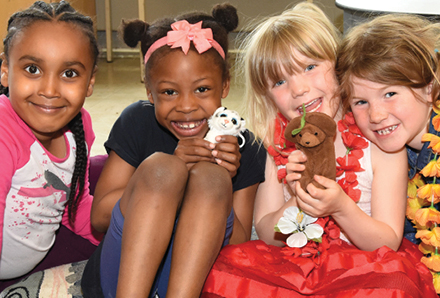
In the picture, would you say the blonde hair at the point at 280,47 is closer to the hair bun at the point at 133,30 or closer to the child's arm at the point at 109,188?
the hair bun at the point at 133,30

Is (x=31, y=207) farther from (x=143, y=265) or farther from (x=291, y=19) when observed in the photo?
(x=291, y=19)

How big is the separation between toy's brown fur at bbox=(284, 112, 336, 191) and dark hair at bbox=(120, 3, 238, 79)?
0.33m

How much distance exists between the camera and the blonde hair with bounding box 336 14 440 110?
107 cm

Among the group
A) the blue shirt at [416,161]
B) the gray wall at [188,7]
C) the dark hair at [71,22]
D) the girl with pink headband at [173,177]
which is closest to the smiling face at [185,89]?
the girl with pink headband at [173,177]

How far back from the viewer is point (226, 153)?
111 centimetres

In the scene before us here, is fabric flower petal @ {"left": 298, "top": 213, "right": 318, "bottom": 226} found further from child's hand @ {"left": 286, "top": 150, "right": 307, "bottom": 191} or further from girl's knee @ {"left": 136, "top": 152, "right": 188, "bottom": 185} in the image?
girl's knee @ {"left": 136, "top": 152, "right": 188, "bottom": 185}

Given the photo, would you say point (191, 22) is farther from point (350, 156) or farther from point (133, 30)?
point (350, 156)

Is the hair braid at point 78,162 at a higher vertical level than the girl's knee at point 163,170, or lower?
lower

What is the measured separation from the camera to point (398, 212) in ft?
3.75

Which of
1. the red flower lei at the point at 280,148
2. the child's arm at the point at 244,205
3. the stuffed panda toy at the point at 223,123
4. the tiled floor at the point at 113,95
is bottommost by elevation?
the tiled floor at the point at 113,95

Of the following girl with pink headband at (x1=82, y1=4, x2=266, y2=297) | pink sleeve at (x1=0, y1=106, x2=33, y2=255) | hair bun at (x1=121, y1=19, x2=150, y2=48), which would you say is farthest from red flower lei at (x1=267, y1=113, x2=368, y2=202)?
pink sleeve at (x1=0, y1=106, x2=33, y2=255)

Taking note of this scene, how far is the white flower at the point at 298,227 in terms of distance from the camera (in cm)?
107

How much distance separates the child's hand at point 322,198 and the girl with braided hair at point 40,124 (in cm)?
63

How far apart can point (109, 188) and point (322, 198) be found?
1.88ft
